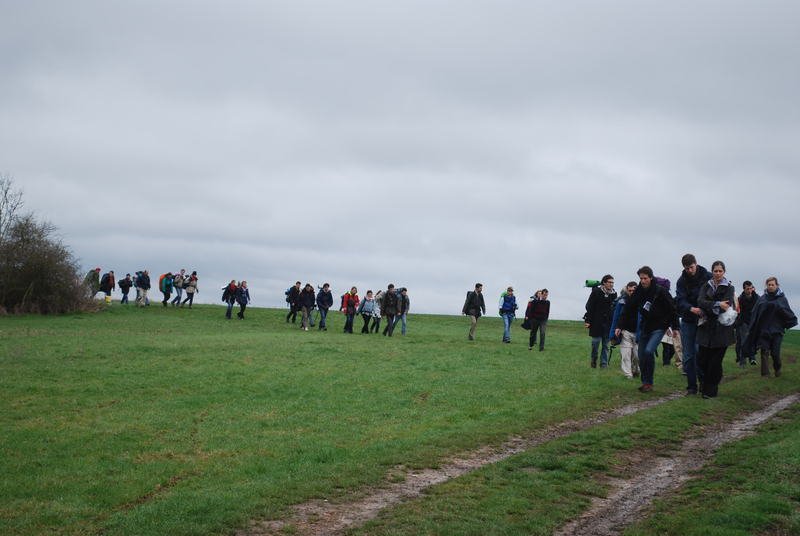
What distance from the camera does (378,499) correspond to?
9.26 m

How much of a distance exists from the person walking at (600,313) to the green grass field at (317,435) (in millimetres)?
864

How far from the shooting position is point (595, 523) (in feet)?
27.4

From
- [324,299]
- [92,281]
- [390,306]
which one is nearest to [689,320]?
[390,306]

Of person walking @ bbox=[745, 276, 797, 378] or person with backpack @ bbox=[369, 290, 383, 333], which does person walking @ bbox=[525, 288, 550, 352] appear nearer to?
person walking @ bbox=[745, 276, 797, 378]

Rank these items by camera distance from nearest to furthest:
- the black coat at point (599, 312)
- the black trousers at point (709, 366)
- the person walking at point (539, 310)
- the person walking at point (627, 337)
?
the black trousers at point (709, 366), the person walking at point (627, 337), the black coat at point (599, 312), the person walking at point (539, 310)

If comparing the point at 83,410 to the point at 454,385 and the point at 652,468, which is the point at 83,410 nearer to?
the point at 454,385

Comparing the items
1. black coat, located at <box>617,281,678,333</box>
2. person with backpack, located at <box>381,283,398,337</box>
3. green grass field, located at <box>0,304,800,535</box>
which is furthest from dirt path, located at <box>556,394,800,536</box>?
person with backpack, located at <box>381,283,398,337</box>

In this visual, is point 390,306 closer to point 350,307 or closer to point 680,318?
point 350,307

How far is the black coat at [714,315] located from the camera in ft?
52.3

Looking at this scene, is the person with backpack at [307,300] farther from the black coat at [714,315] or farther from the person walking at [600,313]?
the black coat at [714,315]

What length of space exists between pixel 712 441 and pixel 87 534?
9.38 meters

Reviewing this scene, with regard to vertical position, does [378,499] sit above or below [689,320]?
below

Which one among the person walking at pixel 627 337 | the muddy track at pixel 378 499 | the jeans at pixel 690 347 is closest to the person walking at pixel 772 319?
the person walking at pixel 627 337

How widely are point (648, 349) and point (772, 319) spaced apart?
24.7 ft
